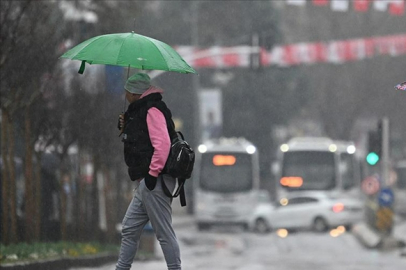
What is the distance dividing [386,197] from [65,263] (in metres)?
15.1

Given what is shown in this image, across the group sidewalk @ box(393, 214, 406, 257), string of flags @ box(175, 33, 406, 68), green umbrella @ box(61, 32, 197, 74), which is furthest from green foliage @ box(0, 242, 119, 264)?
string of flags @ box(175, 33, 406, 68)

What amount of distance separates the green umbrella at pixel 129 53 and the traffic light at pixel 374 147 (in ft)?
61.5

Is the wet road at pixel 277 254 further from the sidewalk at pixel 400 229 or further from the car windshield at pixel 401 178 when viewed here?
the car windshield at pixel 401 178

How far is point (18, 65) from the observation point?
49.6 ft

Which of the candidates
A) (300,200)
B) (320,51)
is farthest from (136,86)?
(300,200)

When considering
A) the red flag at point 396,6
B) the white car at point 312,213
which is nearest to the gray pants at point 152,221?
the red flag at point 396,6

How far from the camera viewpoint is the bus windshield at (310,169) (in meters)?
40.3

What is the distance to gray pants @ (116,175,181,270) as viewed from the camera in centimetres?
770

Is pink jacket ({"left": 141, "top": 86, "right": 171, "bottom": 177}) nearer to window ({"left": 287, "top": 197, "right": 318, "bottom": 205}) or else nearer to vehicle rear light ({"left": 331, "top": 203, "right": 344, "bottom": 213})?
vehicle rear light ({"left": 331, "top": 203, "right": 344, "bottom": 213})

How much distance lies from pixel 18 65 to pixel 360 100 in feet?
144

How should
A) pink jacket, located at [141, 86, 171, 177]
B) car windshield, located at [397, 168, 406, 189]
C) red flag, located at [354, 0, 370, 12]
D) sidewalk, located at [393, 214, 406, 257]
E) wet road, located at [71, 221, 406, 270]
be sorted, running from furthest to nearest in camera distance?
car windshield, located at [397, 168, 406, 189], sidewalk, located at [393, 214, 406, 257], red flag, located at [354, 0, 370, 12], wet road, located at [71, 221, 406, 270], pink jacket, located at [141, 86, 171, 177]

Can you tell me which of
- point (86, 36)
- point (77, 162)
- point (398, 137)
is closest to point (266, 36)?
point (77, 162)

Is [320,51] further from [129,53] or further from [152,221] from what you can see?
[152,221]

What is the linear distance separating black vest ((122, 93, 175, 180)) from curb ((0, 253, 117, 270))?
442 centimetres
